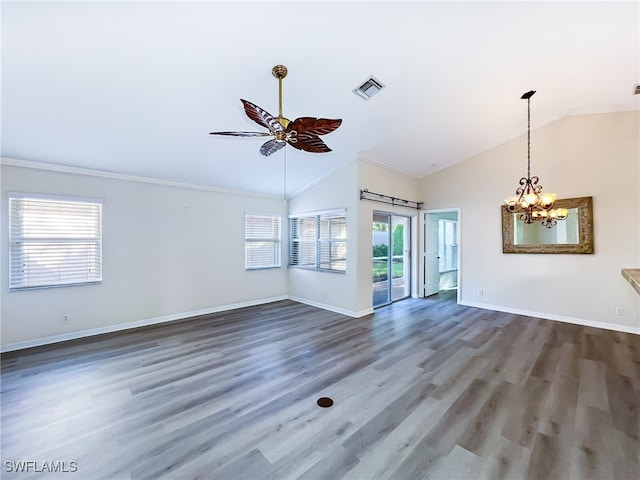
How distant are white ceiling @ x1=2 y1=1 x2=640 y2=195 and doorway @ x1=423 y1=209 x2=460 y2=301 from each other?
9.04 feet

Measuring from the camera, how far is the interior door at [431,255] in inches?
262

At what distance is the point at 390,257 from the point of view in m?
5.98

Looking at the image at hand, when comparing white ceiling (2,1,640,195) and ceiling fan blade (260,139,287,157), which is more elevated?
white ceiling (2,1,640,195)

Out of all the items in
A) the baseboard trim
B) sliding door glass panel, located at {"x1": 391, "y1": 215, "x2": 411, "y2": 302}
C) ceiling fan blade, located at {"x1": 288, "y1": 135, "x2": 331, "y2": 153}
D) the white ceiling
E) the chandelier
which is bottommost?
the baseboard trim

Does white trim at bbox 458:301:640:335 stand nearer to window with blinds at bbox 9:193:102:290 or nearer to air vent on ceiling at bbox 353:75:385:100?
air vent on ceiling at bbox 353:75:385:100

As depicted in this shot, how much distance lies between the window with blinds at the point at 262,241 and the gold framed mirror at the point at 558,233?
4816 mm

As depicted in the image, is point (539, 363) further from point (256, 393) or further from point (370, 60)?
point (370, 60)

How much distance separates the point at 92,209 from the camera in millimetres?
4172

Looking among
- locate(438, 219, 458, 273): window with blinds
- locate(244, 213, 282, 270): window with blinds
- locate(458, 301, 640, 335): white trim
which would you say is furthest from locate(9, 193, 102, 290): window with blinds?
locate(438, 219, 458, 273): window with blinds

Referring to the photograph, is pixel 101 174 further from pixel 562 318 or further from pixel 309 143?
pixel 562 318

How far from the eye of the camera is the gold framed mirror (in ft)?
15.1

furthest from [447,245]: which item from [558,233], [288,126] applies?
[288,126]

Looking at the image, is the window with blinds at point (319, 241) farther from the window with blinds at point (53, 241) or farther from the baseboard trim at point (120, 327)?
the window with blinds at point (53, 241)

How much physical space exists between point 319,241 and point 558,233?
4.44m
